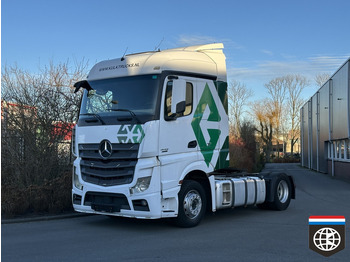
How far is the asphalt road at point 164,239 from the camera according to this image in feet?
19.9

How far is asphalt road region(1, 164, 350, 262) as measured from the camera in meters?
6.06

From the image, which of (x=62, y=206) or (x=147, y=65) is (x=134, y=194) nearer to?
(x=147, y=65)

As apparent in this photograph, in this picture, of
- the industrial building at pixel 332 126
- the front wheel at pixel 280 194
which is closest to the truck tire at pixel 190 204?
the front wheel at pixel 280 194

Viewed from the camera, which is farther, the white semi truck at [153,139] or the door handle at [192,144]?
the door handle at [192,144]

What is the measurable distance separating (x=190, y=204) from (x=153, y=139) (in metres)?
1.68

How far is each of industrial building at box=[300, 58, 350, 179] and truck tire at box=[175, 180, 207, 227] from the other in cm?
1525

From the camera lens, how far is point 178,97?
25.9ft

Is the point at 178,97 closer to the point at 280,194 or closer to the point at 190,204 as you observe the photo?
the point at 190,204

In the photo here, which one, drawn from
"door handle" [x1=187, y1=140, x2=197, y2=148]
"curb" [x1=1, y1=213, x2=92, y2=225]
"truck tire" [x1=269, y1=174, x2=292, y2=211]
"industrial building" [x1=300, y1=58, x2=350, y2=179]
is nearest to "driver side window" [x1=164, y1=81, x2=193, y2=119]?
"door handle" [x1=187, y1=140, x2=197, y2=148]

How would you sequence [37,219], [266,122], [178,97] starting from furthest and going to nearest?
1. [266,122]
2. [37,219]
3. [178,97]

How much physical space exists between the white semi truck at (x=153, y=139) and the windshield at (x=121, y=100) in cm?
2

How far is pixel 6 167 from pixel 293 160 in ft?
187

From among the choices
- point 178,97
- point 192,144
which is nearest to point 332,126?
point 192,144

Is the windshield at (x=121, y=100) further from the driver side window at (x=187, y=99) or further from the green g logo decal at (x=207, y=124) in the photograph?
the green g logo decal at (x=207, y=124)
